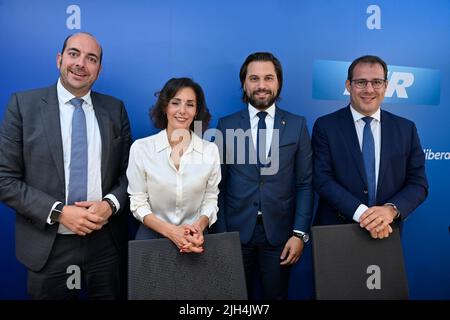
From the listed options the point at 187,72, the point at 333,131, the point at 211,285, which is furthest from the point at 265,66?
the point at 211,285

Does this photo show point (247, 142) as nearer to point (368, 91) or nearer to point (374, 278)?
point (368, 91)

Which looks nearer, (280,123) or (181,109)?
(181,109)

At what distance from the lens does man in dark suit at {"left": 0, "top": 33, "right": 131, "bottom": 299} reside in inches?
74.7

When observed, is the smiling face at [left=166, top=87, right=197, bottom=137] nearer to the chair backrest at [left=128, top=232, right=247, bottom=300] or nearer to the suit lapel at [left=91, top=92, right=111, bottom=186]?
the suit lapel at [left=91, top=92, right=111, bottom=186]

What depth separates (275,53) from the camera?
9.16ft

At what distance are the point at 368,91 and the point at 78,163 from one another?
1.75 meters

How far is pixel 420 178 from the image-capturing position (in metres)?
2.16

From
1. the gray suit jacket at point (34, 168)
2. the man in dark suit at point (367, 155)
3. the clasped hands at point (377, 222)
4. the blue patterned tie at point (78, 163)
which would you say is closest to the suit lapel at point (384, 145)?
the man in dark suit at point (367, 155)

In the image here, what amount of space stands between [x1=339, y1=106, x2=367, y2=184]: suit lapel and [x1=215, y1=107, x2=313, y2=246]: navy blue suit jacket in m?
0.23

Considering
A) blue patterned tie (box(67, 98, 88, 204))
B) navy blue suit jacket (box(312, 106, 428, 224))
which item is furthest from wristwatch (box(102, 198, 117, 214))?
navy blue suit jacket (box(312, 106, 428, 224))

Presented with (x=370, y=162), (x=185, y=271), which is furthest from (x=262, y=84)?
(x=185, y=271)

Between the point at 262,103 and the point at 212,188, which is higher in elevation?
the point at 262,103

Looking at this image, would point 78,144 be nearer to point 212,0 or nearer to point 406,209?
point 212,0
